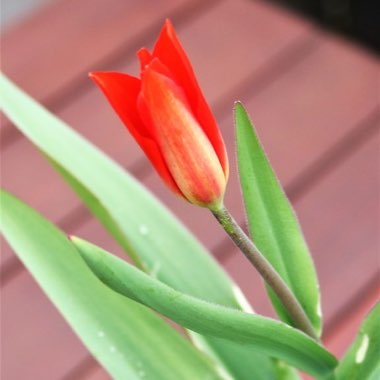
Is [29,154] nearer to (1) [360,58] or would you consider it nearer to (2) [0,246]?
(2) [0,246]

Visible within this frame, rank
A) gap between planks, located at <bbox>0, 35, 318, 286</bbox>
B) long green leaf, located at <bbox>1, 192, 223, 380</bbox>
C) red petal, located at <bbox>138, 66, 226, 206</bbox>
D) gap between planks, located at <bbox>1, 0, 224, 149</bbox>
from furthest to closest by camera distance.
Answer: gap between planks, located at <bbox>1, 0, 224, 149</bbox> < gap between planks, located at <bbox>0, 35, 318, 286</bbox> < long green leaf, located at <bbox>1, 192, 223, 380</bbox> < red petal, located at <bbox>138, 66, 226, 206</bbox>

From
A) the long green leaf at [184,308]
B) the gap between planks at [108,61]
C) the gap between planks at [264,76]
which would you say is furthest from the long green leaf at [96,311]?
the gap between planks at [108,61]

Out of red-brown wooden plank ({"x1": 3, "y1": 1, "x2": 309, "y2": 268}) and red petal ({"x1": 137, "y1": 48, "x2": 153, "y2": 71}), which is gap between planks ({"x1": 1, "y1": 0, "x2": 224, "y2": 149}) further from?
red petal ({"x1": 137, "y1": 48, "x2": 153, "y2": 71})

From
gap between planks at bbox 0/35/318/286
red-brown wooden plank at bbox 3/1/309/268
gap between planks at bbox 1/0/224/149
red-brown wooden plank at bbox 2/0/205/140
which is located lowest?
gap between planks at bbox 0/35/318/286

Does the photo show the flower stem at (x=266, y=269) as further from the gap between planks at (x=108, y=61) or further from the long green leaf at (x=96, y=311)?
the gap between planks at (x=108, y=61)

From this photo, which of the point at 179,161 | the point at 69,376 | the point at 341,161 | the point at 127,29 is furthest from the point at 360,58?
the point at 179,161

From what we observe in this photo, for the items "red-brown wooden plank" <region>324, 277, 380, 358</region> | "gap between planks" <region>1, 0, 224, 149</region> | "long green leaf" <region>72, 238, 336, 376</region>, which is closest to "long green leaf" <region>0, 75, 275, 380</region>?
"long green leaf" <region>72, 238, 336, 376</region>
